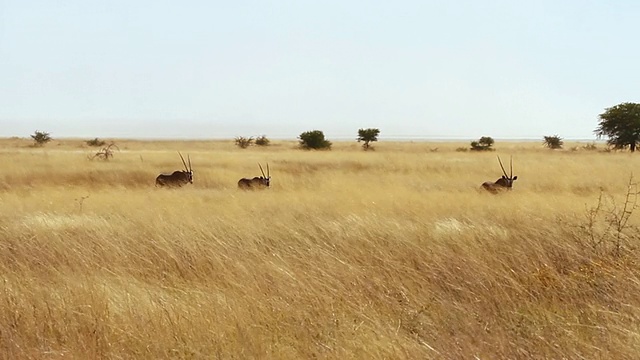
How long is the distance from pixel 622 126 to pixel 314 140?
24570mm

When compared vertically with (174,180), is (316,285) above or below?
above

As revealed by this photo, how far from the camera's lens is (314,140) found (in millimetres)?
44750

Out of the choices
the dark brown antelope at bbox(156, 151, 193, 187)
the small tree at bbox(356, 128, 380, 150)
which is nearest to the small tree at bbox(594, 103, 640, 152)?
the small tree at bbox(356, 128, 380, 150)

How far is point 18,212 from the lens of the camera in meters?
7.62

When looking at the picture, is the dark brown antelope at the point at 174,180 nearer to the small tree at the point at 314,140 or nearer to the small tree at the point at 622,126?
the small tree at the point at 314,140

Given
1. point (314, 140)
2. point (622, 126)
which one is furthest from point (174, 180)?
point (622, 126)

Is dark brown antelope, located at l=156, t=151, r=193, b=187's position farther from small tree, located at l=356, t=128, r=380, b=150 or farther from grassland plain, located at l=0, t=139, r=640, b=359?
small tree, located at l=356, t=128, r=380, b=150

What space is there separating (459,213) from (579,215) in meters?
1.52

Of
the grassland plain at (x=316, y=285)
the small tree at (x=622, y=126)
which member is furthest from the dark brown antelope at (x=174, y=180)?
the small tree at (x=622, y=126)

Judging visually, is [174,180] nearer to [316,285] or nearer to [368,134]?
[316,285]

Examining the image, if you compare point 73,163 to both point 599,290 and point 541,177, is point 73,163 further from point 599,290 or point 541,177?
point 599,290

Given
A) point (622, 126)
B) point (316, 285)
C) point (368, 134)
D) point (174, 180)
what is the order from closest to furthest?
point (316, 285) < point (174, 180) < point (622, 126) < point (368, 134)

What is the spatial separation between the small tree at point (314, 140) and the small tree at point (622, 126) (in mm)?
22465

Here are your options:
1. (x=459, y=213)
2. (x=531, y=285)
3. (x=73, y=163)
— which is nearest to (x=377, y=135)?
(x=73, y=163)
